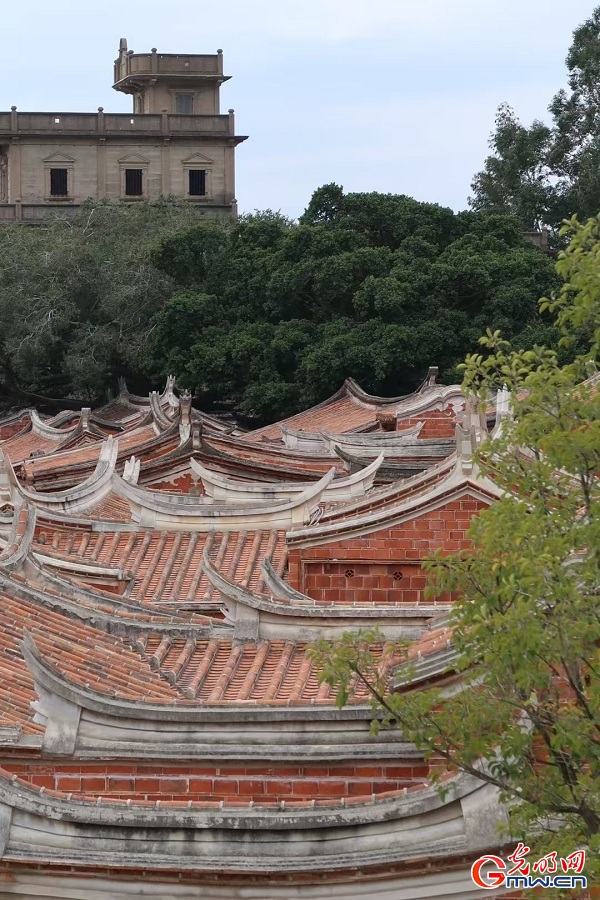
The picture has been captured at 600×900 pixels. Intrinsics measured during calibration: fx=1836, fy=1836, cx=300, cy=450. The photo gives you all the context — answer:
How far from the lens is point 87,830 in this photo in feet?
34.6

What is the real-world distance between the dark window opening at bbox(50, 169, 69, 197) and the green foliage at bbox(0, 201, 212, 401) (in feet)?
79.7

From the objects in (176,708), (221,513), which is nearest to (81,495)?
(221,513)

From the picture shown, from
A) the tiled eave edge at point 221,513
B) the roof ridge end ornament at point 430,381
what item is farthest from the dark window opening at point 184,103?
the tiled eave edge at point 221,513

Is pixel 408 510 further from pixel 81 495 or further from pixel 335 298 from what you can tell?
pixel 335 298

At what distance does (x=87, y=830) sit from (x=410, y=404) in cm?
2850

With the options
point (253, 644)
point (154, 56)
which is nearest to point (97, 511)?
point (253, 644)

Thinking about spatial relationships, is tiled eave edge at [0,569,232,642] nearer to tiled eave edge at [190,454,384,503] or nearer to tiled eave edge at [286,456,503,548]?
tiled eave edge at [286,456,503,548]

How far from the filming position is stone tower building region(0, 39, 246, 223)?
82.3 metres

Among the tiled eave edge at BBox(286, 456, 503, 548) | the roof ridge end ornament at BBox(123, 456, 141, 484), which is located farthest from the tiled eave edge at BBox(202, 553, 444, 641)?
the roof ridge end ornament at BBox(123, 456, 141, 484)

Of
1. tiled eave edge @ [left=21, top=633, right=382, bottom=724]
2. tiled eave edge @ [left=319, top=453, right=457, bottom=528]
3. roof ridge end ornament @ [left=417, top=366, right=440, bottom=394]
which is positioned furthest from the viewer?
roof ridge end ornament @ [left=417, top=366, right=440, bottom=394]

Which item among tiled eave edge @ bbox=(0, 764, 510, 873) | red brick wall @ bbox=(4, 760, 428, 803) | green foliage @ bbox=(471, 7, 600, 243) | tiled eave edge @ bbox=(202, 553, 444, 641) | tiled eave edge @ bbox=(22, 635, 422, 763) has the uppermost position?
green foliage @ bbox=(471, 7, 600, 243)

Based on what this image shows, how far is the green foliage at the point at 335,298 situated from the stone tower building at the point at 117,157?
29458 mm

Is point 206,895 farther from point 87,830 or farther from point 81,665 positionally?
point 81,665

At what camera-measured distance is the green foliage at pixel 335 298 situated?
47469mm
